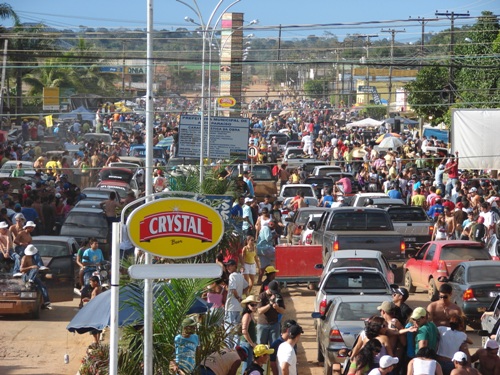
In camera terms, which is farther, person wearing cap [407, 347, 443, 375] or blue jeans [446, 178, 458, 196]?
blue jeans [446, 178, 458, 196]

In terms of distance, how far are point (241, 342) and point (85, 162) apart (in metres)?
29.0

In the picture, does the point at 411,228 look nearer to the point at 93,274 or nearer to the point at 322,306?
the point at 93,274

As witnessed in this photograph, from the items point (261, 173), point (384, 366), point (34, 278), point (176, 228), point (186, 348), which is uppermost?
point (176, 228)

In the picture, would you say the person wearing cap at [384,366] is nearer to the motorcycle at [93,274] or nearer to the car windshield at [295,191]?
the motorcycle at [93,274]

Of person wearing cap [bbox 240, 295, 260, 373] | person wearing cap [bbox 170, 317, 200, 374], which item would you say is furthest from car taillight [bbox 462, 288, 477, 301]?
person wearing cap [bbox 170, 317, 200, 374]

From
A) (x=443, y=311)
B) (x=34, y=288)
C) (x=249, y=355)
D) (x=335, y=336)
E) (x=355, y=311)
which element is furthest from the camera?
(x=34, y=288)

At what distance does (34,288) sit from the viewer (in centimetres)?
2064

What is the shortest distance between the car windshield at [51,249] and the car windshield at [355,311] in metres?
8.97

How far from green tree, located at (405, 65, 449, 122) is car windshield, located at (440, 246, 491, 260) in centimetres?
4228

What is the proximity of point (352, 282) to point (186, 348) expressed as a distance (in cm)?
699

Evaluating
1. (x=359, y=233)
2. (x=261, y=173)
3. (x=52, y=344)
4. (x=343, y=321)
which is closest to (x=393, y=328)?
(x=343, y=321)

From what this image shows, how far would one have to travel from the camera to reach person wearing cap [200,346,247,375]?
12133mm

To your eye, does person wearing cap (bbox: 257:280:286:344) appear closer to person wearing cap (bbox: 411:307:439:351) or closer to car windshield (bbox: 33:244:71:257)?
person wearing cap (bbox: 411:307:439:351)

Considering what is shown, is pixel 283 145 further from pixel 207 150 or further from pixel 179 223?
pixel 179 223
